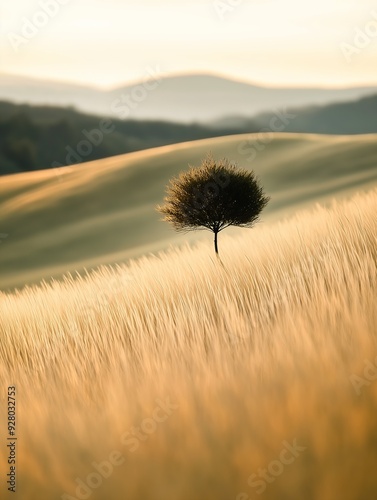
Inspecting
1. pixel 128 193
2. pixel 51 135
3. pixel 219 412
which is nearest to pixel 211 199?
pixel 219 412

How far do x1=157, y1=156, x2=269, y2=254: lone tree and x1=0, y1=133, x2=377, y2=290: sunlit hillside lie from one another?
45.1ft

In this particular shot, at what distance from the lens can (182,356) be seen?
2.12 meters

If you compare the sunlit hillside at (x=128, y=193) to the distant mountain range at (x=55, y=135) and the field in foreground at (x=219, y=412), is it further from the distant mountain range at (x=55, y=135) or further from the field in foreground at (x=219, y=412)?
the field in foreground at (x=219, y=412)

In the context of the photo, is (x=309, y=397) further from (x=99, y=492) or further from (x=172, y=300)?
(x=172, y=300)

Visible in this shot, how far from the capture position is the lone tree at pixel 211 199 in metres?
8.62

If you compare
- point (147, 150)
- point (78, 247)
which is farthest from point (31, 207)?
point (147, 150)

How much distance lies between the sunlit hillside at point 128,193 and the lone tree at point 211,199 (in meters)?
13.7

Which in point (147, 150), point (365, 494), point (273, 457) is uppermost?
point (147, 150)

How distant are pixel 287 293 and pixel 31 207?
31790mm

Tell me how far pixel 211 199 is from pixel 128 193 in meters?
24.6

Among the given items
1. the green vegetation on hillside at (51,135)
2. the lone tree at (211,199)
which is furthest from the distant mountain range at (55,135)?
the lone tree at (211,199)

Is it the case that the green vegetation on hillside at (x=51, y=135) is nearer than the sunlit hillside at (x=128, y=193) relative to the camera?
No

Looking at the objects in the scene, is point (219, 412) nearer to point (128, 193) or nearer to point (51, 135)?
point (128, 193)

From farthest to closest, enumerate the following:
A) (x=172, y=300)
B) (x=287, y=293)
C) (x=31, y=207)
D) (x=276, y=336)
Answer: (x=31, y=207), (x=172, y=300), (x=287, y=293), (x=276, y=336)
